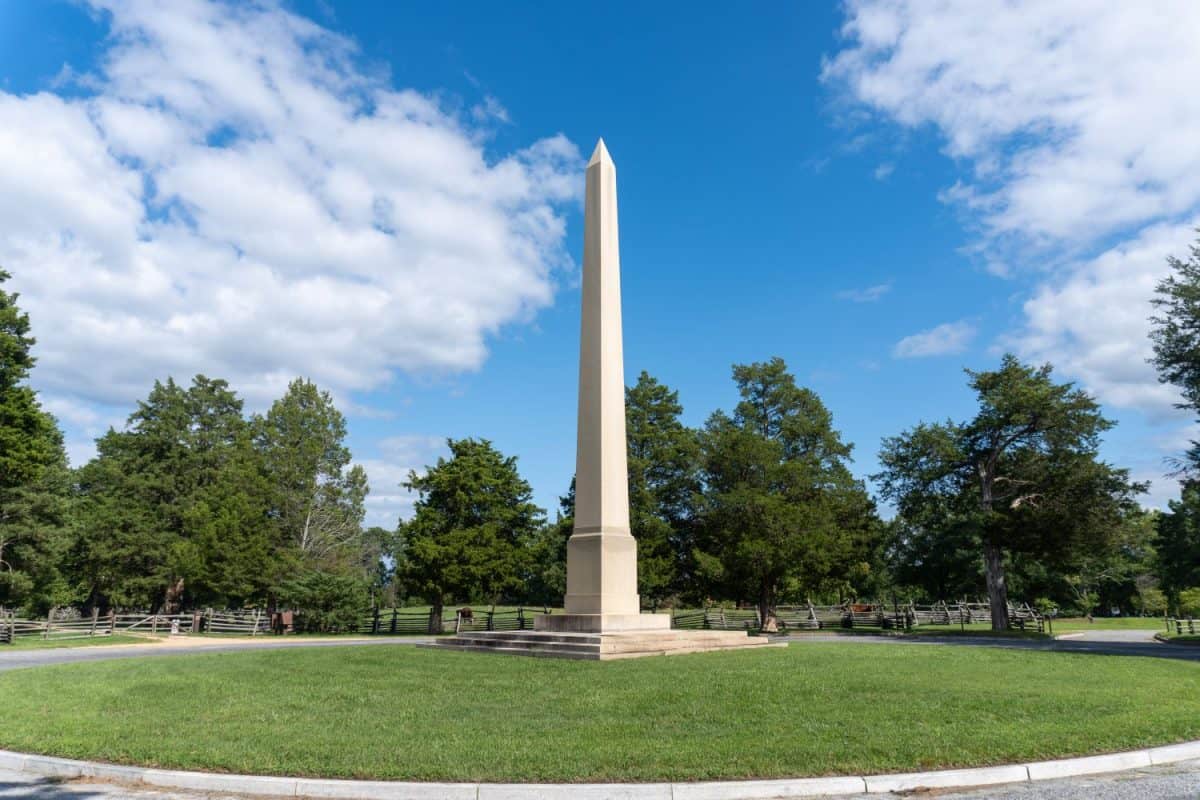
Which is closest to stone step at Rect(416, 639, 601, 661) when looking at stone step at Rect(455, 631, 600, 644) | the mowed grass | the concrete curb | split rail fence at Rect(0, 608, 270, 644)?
stone step at Rect(455, 631, 600, 644)

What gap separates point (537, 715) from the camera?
8234mm

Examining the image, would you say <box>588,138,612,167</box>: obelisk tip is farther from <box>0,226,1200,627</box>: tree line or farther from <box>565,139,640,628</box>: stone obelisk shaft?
<box>0,226,1200,627</box>: tree line

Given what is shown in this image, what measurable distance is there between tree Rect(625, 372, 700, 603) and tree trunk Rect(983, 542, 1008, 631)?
46.2ft

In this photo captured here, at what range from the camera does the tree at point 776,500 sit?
106 ft

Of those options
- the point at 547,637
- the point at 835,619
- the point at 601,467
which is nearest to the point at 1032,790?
the point at 547,637

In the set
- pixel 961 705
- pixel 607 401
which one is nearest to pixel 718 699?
pixel 961 705

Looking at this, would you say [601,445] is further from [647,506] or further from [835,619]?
[835,619]

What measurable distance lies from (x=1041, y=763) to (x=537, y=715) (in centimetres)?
→ 502

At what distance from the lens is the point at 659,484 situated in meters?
38.4

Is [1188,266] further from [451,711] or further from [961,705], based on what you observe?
[451,711]

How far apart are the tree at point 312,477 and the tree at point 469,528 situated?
1010 centimetres

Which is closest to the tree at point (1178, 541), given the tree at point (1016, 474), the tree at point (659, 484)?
the tree at point (1016, 474)

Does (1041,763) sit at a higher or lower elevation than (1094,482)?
lower

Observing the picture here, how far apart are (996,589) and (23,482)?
45.2m
